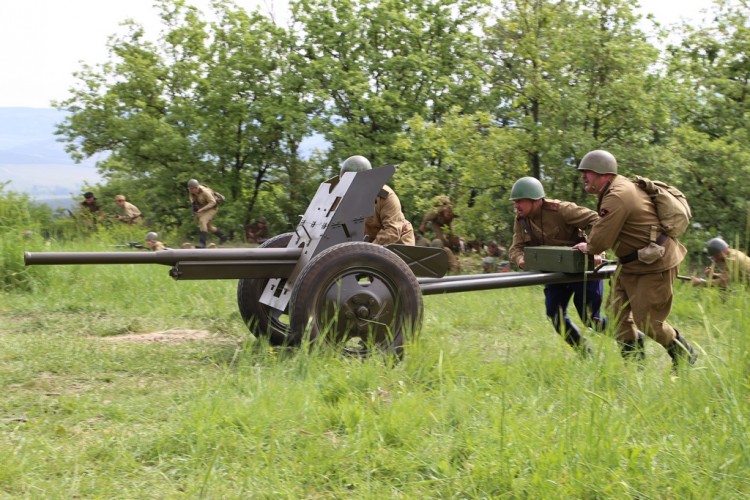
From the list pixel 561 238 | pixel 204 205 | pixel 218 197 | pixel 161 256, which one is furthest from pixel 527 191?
pixel 218 197

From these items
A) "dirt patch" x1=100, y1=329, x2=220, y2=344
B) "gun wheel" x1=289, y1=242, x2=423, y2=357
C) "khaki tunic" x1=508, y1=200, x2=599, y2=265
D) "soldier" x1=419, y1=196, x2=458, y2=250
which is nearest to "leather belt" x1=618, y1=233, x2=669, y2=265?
"khaki tunic" x1=508, y1=200, x2=599, y2=265

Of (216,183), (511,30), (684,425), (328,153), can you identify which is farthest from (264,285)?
(216,183)

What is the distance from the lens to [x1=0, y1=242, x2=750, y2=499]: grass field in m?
3.96

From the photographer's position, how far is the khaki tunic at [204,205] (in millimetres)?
20527

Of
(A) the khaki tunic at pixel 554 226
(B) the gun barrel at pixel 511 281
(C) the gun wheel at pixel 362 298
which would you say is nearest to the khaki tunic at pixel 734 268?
(B) the gun barrel at pixel 511 281

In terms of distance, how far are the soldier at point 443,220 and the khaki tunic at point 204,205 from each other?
5.38 m

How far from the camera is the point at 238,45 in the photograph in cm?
2245

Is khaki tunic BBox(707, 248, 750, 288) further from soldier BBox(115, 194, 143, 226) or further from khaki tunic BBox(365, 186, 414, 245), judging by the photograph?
soldier BBox(115, 194, 143, 226)

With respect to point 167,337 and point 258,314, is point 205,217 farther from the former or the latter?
point 258,314

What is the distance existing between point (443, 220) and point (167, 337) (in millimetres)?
9852

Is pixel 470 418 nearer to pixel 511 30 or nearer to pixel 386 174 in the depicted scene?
pixel 386 174

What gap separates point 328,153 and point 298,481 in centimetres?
1775

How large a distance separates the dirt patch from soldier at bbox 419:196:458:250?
9.27m

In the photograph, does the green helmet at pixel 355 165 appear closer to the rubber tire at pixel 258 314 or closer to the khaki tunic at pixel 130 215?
the rubber tire at pixel 258 314
